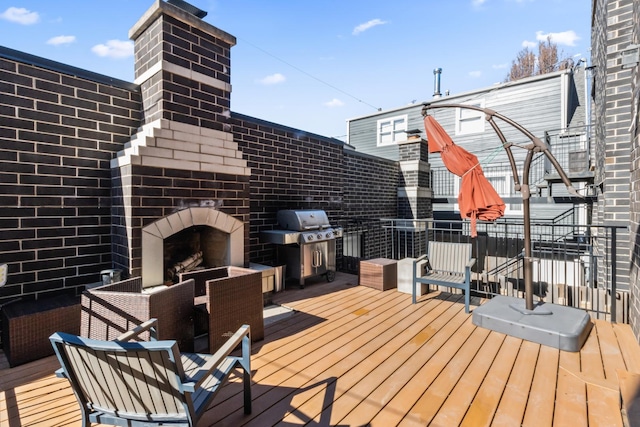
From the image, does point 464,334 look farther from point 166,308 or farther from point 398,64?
point 398,64

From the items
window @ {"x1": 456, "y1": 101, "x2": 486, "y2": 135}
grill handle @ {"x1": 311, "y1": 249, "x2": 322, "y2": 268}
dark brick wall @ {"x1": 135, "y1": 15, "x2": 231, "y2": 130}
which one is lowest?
grill handle @ {"x1": 311, "y1": 249, "x2": 322, "y2": 268}

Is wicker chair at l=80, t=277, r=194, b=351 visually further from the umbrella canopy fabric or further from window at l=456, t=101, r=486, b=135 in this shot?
window at l=456, t=101, r=486, b=135

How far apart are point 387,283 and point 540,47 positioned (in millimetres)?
22647

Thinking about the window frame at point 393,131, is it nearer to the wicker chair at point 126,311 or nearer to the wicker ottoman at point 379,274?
the wicker ottoman at point 379,274

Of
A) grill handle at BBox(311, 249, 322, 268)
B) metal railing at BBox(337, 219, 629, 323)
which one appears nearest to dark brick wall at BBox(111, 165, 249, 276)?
grill handle at BBox(311, 249, 322, 268)

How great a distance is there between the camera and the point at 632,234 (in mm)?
3385

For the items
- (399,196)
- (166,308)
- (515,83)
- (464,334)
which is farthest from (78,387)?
(515,83)

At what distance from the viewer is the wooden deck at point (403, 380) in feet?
6.71

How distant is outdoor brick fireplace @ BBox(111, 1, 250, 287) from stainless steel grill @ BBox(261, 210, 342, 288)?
0.86 m

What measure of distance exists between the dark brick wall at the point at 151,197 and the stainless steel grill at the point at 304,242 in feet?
3.93

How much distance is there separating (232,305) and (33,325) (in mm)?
1758

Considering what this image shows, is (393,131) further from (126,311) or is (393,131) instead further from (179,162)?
(126,311)

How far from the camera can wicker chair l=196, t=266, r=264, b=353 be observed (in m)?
2.81

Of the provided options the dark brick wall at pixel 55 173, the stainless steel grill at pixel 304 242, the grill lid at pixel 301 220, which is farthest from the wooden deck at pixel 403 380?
the grill lid at pixel 301 220
